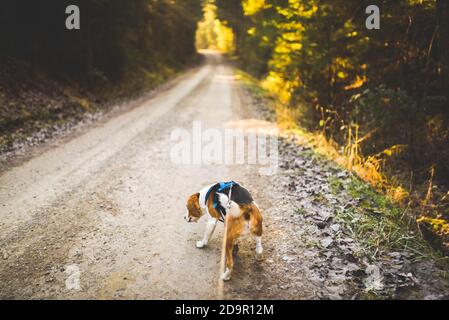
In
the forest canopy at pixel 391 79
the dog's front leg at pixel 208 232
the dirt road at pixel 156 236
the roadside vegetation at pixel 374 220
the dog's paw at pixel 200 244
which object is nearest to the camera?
the dirt road at pixel 156 236

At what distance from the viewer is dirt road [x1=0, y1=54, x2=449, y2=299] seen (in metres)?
3.81

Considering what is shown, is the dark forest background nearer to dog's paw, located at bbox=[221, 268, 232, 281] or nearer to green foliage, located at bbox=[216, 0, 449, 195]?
green foliage, located at bbox=[216, 0, 449, 195]

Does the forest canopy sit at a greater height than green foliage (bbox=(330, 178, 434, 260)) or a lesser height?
greater

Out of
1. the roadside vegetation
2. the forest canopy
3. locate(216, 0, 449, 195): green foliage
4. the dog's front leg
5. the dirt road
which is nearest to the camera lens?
the dirt road

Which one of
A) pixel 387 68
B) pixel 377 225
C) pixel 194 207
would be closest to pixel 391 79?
pixel 387 68

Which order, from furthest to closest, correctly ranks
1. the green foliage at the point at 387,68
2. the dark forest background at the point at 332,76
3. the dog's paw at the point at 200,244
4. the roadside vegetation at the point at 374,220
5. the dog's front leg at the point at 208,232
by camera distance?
the green foliage at the point at 387,68 < the dark forest background at the point at 332,76 < the dog's paw at the point at 200,244 < the dog's front leg at the point at 208,232 < the roadside vegetation at the point at 374,220

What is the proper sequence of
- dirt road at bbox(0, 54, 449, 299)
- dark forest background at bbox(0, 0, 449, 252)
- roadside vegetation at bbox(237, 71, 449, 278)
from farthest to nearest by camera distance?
dark forest background at bbox(0, 0, 449, 252), roadside vegetation at bbox(237, 71, 449, 278), dirt road at bbox(0, 54, 449, 299)

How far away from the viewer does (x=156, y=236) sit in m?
4.91

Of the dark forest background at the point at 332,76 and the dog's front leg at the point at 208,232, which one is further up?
the dark forest background at the point at 332,76

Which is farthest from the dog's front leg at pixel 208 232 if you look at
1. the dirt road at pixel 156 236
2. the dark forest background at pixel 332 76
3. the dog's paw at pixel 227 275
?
the dark forest background at pixel 332 76

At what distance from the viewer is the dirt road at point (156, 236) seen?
381 cm

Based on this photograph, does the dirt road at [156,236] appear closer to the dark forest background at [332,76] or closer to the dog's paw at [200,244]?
the dog's paw at [200,244]

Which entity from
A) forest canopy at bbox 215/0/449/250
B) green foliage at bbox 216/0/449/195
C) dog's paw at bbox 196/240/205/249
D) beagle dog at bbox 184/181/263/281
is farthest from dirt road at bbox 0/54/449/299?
green foliage at bbox 216/0/449/195

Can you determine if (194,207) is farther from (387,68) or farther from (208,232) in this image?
(387,68)
